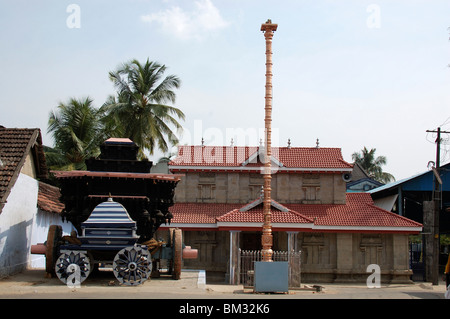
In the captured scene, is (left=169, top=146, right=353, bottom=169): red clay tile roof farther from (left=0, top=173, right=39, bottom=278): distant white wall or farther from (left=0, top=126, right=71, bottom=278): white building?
(left=0, top=173, right=39, bottom=278): distant white wall

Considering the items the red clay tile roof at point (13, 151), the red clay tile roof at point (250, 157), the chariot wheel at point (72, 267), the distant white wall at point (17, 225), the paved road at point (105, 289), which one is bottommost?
the paved road at point (105, 289)

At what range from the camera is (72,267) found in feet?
60.4

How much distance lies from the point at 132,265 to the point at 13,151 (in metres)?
6.56

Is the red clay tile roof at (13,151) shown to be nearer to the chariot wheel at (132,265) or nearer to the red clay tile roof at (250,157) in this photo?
the chariot wheel at (132,265)

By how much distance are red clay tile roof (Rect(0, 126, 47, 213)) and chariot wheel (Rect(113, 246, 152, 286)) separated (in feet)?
14.1

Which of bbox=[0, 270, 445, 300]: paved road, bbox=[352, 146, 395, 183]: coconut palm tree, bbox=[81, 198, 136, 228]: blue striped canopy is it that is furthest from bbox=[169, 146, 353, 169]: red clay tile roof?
bbox=[352, 146, 395, 183]: coconut palm tree

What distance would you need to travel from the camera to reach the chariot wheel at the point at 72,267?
18375mm

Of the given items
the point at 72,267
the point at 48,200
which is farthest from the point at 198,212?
the point at 72,267

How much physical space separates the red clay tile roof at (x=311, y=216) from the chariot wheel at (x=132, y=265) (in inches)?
396

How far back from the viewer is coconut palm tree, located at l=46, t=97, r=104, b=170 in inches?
1464

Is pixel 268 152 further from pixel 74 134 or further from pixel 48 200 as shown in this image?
pixel 74 134

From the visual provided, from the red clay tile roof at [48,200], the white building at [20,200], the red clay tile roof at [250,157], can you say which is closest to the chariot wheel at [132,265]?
the white building at [20,200]
